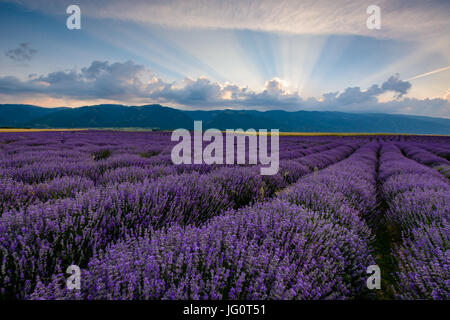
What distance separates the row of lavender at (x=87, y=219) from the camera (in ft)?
4.06

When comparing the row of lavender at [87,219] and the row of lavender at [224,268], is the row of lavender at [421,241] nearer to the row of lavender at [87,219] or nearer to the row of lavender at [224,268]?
the row of lavender at [224,268]

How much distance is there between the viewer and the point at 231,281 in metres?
1.10

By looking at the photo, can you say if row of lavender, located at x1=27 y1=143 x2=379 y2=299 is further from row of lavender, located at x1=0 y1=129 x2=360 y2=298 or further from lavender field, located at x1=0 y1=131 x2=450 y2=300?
row of lavender, located at x1=0 y1=129 x2=360 y2=298

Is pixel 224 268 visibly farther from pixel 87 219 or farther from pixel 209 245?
pixel 87 219

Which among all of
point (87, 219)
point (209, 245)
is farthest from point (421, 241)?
point (87, 219)

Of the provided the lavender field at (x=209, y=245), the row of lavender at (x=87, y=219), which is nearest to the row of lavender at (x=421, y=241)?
the lavender field at (x=209, y=245)

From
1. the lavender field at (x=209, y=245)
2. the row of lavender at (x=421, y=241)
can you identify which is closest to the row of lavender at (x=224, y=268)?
the lavender field at (x=209, y=245)

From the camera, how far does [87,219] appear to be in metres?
1.80

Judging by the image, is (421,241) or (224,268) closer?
(224,268)

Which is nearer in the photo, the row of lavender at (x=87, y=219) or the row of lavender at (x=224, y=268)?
the row of lavender at (x=224, y=268)
